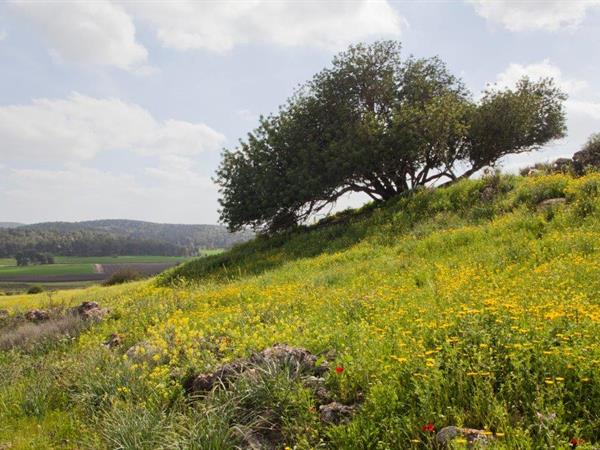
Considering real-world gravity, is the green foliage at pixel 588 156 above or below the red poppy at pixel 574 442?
above

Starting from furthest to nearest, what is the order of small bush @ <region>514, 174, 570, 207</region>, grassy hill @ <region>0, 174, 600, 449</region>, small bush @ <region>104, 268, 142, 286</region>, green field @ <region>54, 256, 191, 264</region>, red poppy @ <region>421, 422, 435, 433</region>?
green field @ <region>54, 256, 191, 264</region>, small bush @ <region>104, 268, 142, 286</region>, small bush @ <region>514, 174, 570, 207</region>, grassy hill @ <region>0, 174, 600, 449</region>, red poppy @ <region>421, 422, 435, 433</region>

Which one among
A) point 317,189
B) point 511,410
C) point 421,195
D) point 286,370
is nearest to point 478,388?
point 511,410

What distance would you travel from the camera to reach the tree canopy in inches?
970

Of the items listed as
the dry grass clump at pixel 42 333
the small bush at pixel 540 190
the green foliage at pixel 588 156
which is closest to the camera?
the dry grass clump at pixel 42 333

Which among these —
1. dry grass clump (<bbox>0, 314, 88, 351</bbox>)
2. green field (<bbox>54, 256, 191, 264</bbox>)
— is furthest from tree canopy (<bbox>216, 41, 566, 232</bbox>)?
green field (<bbox>54, 256, 191, 264</bbox>)

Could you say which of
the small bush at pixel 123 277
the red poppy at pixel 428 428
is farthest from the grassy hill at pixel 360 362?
the small bush at pixel 123 277

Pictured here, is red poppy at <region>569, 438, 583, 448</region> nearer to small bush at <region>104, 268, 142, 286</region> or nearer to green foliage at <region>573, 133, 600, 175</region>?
green foliage at <region>573, 133, 600, 175</region>

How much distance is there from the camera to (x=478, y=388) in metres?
4.30

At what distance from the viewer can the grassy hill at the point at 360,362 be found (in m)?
4.19

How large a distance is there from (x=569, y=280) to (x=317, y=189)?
1826 cm

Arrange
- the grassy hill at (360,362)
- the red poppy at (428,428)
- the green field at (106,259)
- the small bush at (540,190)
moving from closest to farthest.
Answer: the red poppy at (428,428), the grassy hill at (360,362), the small bush at (540,190), the green field at (106,259)

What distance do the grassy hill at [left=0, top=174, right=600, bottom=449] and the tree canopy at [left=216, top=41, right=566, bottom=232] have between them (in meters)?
12.2

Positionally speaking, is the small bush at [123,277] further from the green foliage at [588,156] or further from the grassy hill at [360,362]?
the green foliage at [588,156]

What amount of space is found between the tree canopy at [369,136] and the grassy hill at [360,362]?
39.9 ft
